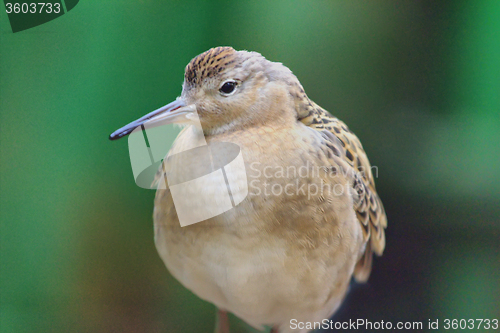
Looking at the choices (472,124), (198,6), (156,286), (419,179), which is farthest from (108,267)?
(472,124)

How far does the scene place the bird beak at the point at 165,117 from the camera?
69 centimetres

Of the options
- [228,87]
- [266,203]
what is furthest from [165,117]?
[266,203]

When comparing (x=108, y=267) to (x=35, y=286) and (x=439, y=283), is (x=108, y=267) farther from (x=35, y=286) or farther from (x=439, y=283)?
(x=439, y=283)

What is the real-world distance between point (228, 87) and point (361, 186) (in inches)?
14.8

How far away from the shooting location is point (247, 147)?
78cm

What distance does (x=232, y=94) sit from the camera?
0.76m

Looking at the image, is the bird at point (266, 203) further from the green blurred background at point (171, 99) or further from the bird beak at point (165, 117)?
the green blurred background at point (171, 99)

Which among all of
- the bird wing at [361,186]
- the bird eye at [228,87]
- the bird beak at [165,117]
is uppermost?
the bird eye at [228,87]

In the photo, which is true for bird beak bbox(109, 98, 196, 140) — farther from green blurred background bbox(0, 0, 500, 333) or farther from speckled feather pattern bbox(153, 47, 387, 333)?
green blurred background bbox(0, 0, 500, 333)

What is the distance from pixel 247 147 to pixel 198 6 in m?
0.34

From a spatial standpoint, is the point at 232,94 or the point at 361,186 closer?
the point at 232,94

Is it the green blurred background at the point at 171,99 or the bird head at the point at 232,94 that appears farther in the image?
the green blurred background at the point at 171,99

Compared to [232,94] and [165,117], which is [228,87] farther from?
[165,117]

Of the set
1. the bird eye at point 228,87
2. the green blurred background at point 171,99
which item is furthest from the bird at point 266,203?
the green blurred background at point 171,99
